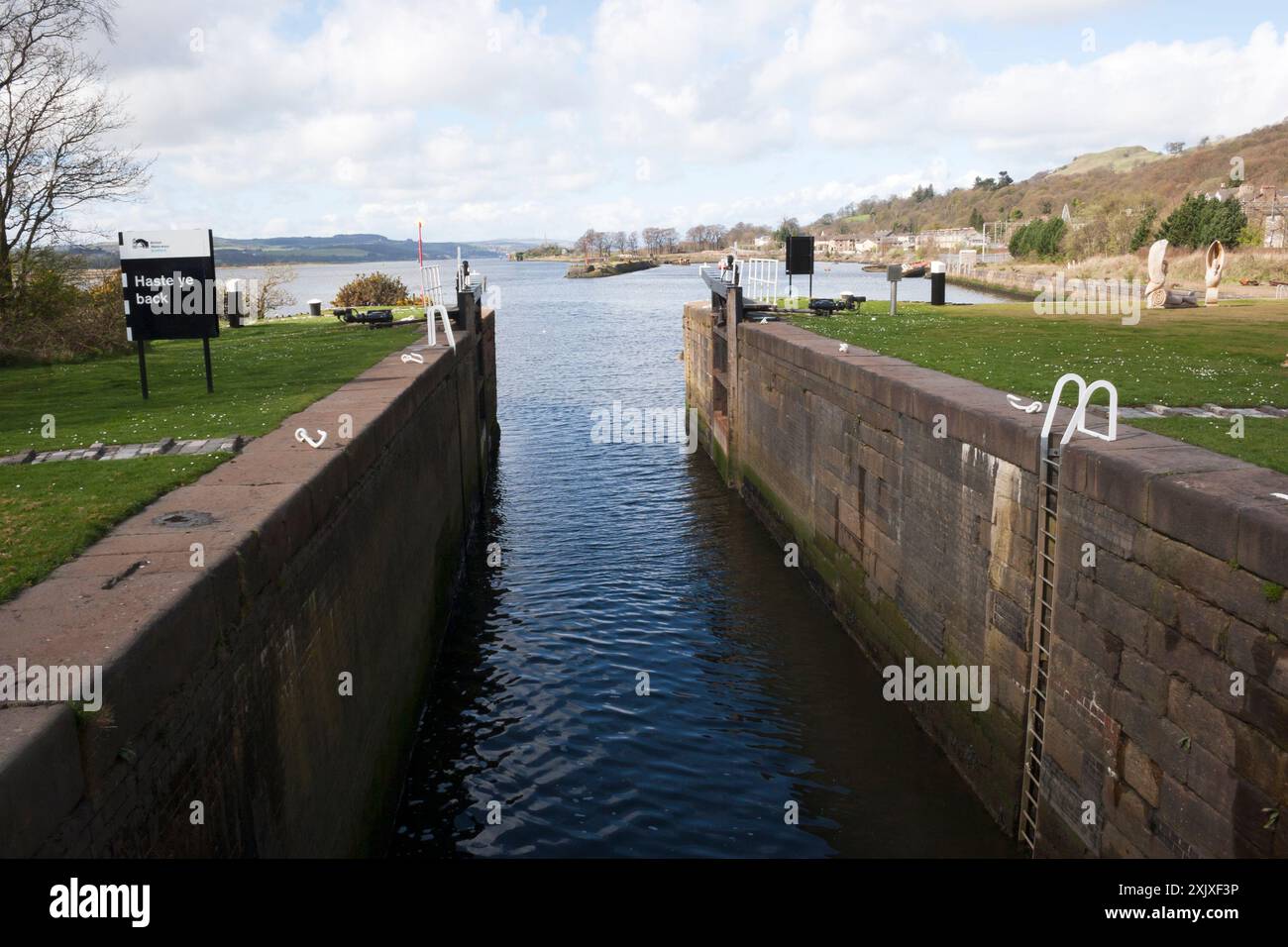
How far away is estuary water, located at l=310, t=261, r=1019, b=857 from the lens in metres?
9.18

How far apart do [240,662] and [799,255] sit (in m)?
20.7

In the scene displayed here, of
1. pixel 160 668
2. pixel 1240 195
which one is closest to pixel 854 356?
pixel 160 668

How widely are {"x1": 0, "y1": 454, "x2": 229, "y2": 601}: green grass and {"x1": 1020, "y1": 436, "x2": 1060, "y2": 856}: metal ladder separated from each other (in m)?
6.62

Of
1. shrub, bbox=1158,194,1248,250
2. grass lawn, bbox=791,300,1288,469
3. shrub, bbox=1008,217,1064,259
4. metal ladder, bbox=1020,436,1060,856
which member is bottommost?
metal ladder, bbox=1020,436,1060,856

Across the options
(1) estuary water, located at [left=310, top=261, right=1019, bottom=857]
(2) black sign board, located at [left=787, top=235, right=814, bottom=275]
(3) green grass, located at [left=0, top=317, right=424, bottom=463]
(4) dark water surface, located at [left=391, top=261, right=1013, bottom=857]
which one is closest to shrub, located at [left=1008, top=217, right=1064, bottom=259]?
(2) black sign board, located at [left=787, top=235, right=814, bottom=275]

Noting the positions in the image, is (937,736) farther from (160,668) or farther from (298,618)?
(160,668)

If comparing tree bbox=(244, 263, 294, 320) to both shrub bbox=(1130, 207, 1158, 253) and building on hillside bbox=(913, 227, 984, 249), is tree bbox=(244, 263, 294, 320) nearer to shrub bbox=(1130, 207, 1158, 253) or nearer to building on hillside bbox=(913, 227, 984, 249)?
shrub bbox=(1130, 207, 1158, 253)

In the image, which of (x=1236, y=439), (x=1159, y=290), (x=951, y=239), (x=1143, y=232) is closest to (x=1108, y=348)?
(x=1236, y=439)

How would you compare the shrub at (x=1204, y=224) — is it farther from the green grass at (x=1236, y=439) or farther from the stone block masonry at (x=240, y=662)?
the stone block masonry at (x=240, y=662)

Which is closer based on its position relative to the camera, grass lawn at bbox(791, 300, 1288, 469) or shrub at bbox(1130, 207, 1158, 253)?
grass lawn at bbox(791, 300, 1288, 469)
